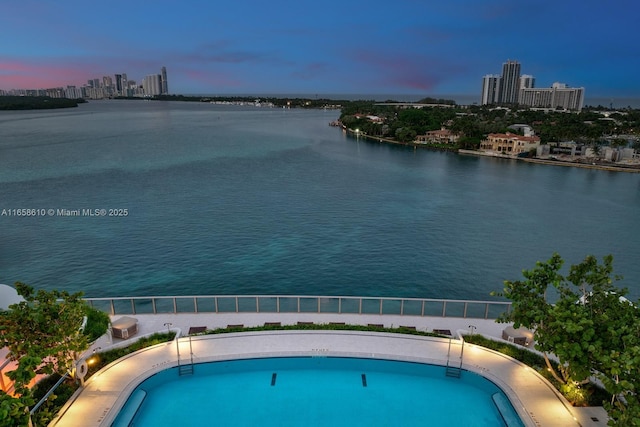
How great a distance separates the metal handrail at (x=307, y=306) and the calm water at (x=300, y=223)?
11.2 meters

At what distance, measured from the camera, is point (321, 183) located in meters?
66.6

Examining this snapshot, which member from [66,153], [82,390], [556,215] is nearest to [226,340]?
[82,390]

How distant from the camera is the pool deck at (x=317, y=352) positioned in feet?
43.7

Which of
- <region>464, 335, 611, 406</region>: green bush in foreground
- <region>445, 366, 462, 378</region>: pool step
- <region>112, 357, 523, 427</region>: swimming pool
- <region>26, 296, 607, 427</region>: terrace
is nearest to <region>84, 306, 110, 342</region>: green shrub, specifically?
<region>26, 296, 607, 427</region>: terrace

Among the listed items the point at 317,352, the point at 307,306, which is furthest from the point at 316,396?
the point at 307,306

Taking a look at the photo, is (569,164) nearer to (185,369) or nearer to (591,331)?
(591,331)

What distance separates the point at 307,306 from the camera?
65.9ft

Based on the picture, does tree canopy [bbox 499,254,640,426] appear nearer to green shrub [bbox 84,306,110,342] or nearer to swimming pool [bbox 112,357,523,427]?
swimming pool [bbox 112,357,523,427]

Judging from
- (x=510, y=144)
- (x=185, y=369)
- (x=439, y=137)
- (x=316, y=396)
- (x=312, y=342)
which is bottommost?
(x=316, y=396)

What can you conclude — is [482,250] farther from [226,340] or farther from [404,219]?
[226,340]

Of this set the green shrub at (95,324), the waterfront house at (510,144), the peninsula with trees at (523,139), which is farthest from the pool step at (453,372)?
the waterfront house at (510,144)

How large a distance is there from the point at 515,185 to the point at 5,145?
4221 inches

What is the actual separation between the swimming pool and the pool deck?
1.08ft

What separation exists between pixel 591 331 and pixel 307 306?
38.2 feet
